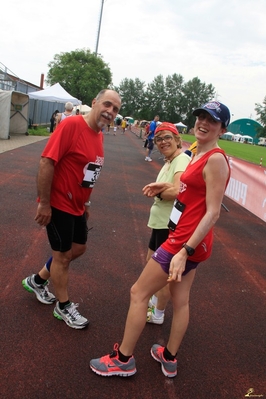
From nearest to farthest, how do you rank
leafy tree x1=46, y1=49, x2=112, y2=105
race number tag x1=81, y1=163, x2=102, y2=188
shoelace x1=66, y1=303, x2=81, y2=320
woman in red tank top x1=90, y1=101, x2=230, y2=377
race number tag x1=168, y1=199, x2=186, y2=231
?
woman in red tank top x1=90, y1=101, x2=230, y2=377 < race number tag x1=168, y1=199, x2=186, y2=231 < race number tag x1=81, y1=163, x2=102, y2=188 < shoelace x1=66, y1=303, x2=81, y2=320 < leafy tree x1=46, y1=49, x2=112, y2=105

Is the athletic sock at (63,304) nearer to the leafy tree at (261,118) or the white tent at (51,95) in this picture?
the white tent at (51,95)

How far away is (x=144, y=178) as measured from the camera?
11.9 metres

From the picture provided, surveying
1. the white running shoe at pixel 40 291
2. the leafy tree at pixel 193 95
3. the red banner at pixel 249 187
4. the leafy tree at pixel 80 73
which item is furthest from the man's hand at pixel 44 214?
the leafy tree at pixel 193 95

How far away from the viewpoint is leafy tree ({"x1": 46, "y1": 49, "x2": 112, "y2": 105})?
2098 inches

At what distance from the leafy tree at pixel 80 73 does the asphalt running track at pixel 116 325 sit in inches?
1975

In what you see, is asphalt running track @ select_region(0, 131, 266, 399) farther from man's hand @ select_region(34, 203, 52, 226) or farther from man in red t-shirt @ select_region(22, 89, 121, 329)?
man's hand @ select_region(34, 203, 52, 226)

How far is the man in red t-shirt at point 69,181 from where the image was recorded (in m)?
2.66

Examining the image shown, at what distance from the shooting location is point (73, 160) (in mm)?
2756

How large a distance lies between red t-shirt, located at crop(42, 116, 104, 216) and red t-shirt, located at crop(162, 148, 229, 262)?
2.93 ft

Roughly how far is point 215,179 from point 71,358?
70.6 inches

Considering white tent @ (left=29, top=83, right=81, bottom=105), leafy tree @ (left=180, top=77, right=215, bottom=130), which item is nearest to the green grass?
white tent @ (left=29, top=83, right=81, bottom=105)

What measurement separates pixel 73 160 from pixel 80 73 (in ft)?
182

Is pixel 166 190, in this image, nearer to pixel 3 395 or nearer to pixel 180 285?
pixel 180 285

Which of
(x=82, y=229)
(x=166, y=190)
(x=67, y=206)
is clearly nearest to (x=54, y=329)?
(x=82, y=229)
